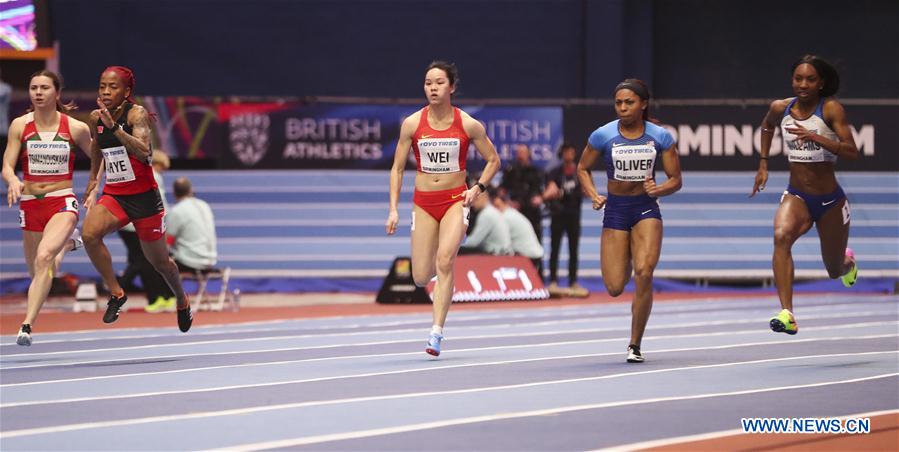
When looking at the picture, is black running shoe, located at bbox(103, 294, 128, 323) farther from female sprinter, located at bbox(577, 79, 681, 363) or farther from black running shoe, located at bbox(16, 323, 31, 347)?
female sprinter, located at bbox(577, 79, 681, 363)

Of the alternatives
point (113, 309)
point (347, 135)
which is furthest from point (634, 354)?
point (347, 135)

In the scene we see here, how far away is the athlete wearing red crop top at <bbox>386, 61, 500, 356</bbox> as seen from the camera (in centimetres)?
1013

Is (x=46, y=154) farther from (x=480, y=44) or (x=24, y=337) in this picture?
(x=480, y=44)

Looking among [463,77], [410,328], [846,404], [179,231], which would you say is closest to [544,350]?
[410,328]

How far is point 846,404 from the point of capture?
7406 mm

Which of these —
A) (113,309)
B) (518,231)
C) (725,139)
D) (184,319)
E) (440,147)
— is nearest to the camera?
(440,147)

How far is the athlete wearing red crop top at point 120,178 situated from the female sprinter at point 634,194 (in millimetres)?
3286

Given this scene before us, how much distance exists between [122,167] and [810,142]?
5.01m

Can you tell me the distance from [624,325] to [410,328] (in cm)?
207

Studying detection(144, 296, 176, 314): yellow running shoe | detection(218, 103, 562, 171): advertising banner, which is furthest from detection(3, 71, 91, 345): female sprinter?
detection(218, 103, 562, 171): advertising banner

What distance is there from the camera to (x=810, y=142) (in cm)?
1000

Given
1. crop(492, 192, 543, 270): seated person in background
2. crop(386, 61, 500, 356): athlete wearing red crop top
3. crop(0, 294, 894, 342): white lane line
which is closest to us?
crop(386, 61, 500, 356): athlete wearing red crop top

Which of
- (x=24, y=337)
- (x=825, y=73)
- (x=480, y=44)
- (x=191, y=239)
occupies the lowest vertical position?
(x=191, y=239)

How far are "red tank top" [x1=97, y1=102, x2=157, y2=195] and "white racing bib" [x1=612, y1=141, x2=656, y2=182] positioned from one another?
3.46m
